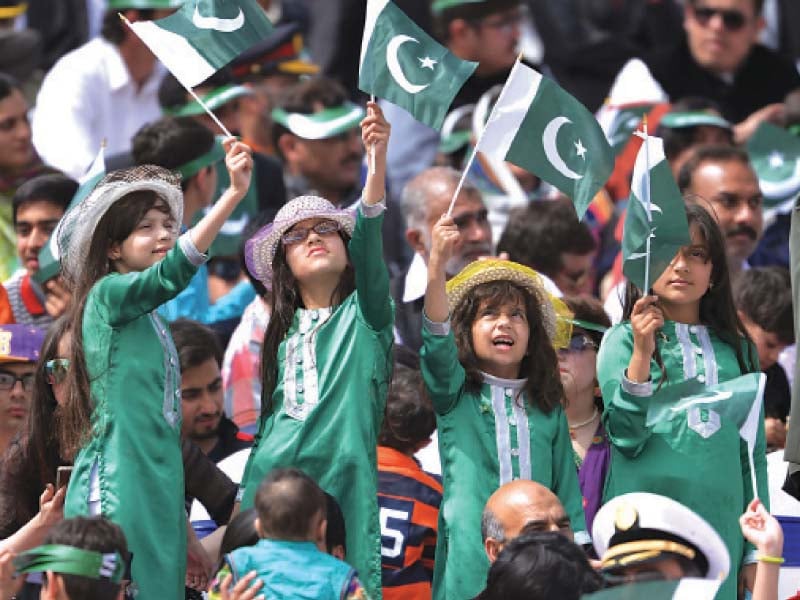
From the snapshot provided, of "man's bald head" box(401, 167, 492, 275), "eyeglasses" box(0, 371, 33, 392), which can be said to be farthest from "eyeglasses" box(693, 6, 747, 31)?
"eyeglasses" box(0, 371, 33, 392)

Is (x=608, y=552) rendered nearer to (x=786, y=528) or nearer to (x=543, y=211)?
(x=786, y=528)

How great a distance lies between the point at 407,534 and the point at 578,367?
108 centimetres

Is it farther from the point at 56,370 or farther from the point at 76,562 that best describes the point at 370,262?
the point at 76,562

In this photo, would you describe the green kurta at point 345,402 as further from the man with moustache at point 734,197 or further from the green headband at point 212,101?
the green headband at point 212,101

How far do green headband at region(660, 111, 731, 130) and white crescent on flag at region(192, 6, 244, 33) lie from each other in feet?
14.5

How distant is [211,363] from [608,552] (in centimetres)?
272

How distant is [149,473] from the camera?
7.24 metres

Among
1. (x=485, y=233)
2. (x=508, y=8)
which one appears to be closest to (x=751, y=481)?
(x=485, y=233)

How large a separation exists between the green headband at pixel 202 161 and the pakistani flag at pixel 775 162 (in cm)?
304

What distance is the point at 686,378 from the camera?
309 inches

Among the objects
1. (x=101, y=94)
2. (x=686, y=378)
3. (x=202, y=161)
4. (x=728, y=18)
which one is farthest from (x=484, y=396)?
(x=728, y=18)

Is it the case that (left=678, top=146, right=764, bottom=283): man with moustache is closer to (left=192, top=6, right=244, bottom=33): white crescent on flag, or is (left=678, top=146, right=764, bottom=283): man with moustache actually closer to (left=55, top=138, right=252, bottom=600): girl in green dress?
(left=192, top=6, right=244, bottom=33): white crescent on flag

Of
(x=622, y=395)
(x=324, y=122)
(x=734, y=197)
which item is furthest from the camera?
(x=324, y=122)

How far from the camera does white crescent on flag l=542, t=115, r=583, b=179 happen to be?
804 centimetres
